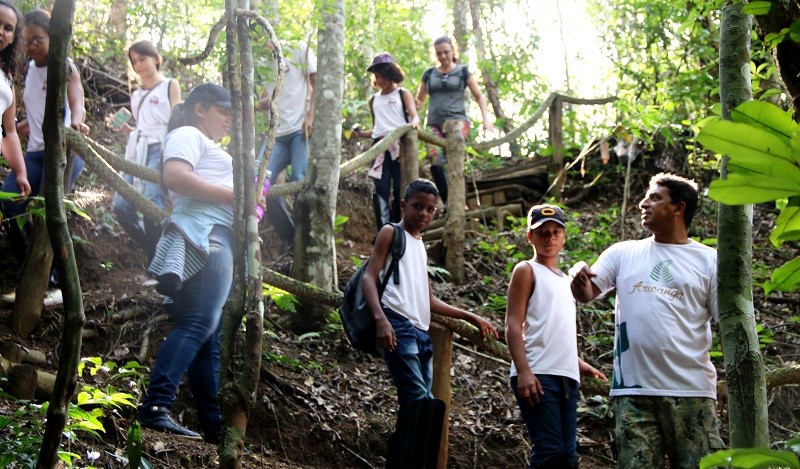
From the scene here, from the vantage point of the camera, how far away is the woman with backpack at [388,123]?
8.14m

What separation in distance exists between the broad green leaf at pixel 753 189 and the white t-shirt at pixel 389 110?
24.2ft

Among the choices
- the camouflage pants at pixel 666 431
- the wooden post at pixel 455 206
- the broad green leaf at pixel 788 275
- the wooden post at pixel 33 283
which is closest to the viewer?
the broad green leaf at pixel 788 275

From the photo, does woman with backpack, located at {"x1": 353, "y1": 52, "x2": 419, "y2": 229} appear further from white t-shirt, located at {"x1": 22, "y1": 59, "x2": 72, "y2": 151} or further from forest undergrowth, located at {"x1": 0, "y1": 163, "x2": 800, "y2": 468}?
white t-shirt, located at {"x1": 22, "y1": 59, "x2": 72, "y2": 151}

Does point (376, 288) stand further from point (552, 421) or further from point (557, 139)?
point (557, 139)

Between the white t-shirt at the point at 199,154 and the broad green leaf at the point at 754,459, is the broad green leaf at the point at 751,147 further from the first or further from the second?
the white t-shirt at the point at 199,154

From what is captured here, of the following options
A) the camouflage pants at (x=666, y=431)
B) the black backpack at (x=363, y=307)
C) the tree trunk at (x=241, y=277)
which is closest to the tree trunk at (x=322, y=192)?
the black backpack at (x=363, y=307)

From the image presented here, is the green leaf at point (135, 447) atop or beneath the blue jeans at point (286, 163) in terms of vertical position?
beneath

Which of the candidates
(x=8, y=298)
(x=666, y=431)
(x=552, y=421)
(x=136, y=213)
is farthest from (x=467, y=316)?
(x=8, y=298)

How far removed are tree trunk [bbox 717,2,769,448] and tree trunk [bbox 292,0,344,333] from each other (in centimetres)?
489

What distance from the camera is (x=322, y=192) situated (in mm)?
6871

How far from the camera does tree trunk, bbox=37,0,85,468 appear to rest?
2385 millimetres

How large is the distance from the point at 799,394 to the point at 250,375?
4.83 meters

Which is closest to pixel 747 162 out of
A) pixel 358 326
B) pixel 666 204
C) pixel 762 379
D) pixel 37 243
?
pixel 762 379

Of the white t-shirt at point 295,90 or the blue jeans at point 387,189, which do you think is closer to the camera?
the white t-shirt at point 295,90
